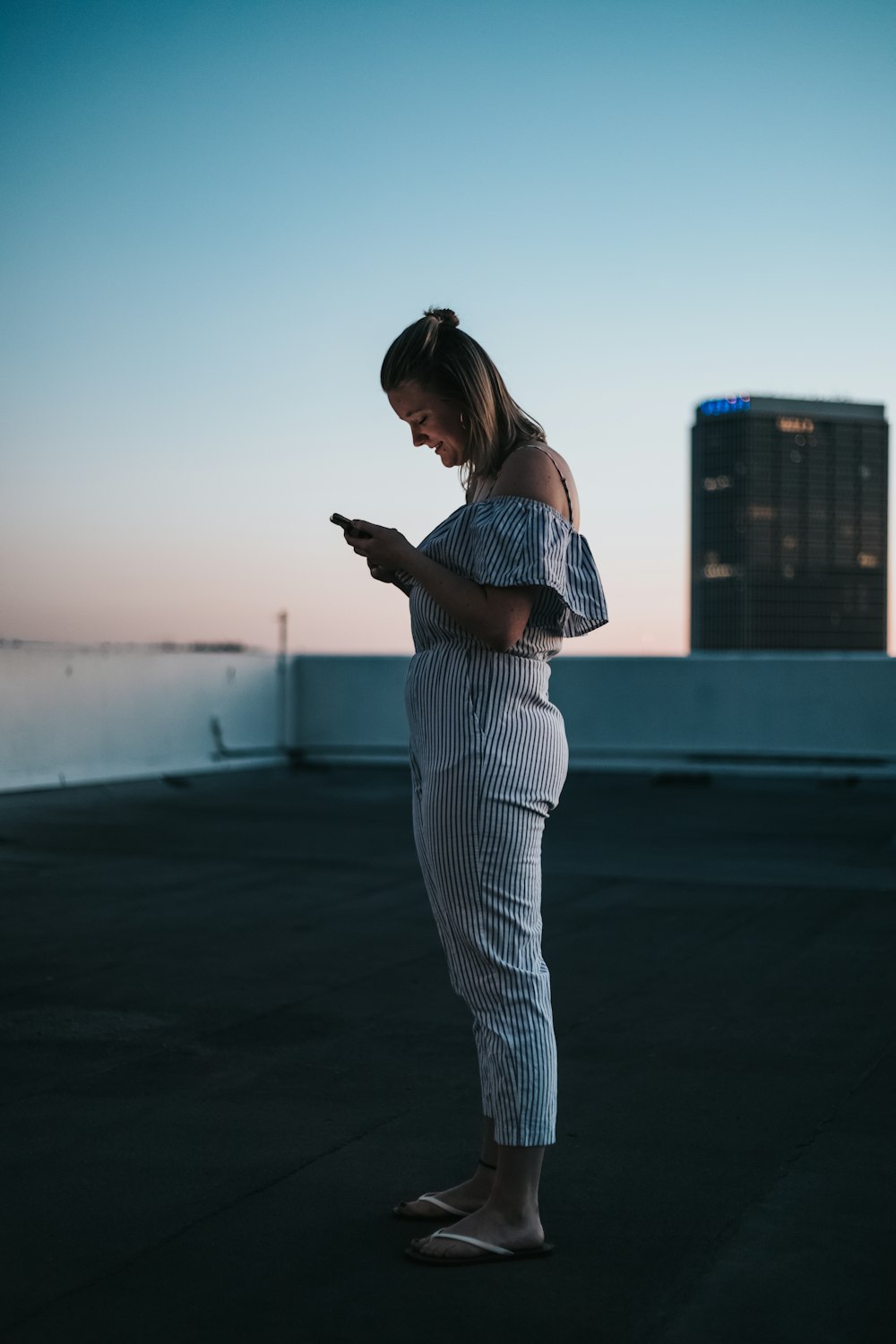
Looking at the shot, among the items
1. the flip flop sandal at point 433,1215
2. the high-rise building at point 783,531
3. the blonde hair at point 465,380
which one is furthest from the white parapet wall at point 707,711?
the high-rise building at point 783,531

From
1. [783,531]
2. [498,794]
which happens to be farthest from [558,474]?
[783,531]

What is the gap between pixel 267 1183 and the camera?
9.14 ft

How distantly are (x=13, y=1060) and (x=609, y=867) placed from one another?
4404 millimetres

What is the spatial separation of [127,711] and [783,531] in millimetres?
171143

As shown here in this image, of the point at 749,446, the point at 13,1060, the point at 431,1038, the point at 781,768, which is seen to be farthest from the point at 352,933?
the point at 749,446

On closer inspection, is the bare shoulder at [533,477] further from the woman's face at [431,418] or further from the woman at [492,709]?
the woman's face at [431,418]

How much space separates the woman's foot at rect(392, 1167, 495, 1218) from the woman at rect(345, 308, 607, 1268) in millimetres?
87

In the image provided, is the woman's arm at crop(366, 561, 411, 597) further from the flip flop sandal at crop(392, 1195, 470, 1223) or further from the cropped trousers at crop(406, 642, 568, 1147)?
the flip flop sandal at crop(392, 1195, 470, 1223)

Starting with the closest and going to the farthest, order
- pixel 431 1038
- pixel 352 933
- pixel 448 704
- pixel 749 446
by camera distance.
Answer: pixel 448 704, pixel 431 1038, pixel 352 933, pixel 749 446

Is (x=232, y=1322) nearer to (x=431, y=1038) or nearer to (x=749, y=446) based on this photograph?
(x=431, y=1038)

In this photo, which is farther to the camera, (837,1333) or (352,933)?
(352,933)

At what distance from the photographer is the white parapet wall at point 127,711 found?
38.8 feet

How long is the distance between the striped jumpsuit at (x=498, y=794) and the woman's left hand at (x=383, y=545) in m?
0.07

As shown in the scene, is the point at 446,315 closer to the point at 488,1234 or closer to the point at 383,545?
the point at 383,545
